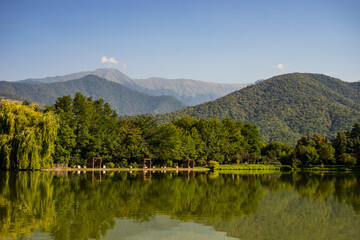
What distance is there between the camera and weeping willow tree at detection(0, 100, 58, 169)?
40669 mm

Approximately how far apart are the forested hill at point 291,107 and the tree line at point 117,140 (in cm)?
4679

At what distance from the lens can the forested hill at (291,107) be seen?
474ft

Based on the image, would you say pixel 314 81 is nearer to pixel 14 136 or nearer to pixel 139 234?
pixel 14 136

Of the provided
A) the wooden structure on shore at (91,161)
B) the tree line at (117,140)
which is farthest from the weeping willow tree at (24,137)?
the wooden structure on shore at (91,161)

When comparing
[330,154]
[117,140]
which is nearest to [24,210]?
[117,140]

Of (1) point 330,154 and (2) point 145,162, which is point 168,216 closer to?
(2) point 145,162

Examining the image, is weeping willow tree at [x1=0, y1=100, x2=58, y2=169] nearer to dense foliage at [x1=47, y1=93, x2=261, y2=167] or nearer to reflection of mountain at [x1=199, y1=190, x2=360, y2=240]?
dense foliage at [x1=47, y1=93, x2=261, y2=167]

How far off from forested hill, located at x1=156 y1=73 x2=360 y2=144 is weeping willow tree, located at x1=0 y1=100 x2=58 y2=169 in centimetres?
10463

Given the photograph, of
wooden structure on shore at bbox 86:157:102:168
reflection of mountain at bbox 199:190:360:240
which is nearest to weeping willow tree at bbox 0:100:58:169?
wooden structure on shore at bbox 86:157:102:168

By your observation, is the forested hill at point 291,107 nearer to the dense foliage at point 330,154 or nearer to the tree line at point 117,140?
the tree line at point 117,140

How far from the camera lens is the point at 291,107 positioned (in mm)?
160750

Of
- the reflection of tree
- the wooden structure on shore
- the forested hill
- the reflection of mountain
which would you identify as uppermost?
the forested hill

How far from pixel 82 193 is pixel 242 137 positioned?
66.5 m

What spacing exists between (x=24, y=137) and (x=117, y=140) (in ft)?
87.4
